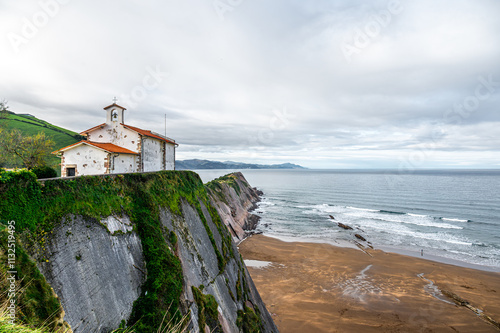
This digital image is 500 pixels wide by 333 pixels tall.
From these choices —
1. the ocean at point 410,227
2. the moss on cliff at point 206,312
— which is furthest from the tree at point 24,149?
the ocean at point 410,227

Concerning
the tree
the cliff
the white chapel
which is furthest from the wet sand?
the tree

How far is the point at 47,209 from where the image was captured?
682 cm

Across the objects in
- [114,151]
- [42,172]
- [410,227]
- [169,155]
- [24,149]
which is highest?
[24,149]

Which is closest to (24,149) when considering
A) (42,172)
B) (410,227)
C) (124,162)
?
(124,162)

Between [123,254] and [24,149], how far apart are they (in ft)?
84.9

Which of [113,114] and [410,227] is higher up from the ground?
[113,114]

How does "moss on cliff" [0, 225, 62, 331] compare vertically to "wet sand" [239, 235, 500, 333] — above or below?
above

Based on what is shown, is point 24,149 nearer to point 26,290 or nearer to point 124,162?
point 124,162

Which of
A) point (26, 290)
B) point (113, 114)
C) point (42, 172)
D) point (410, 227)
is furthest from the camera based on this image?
point (410, 227)

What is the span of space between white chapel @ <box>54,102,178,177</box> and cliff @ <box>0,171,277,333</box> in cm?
748

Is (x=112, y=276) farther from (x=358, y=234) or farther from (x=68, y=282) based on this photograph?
(x=358, y=234)

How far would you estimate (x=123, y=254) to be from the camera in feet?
28.5

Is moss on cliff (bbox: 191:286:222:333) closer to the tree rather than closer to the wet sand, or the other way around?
the wet sand

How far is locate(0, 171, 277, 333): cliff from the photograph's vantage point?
638cm
